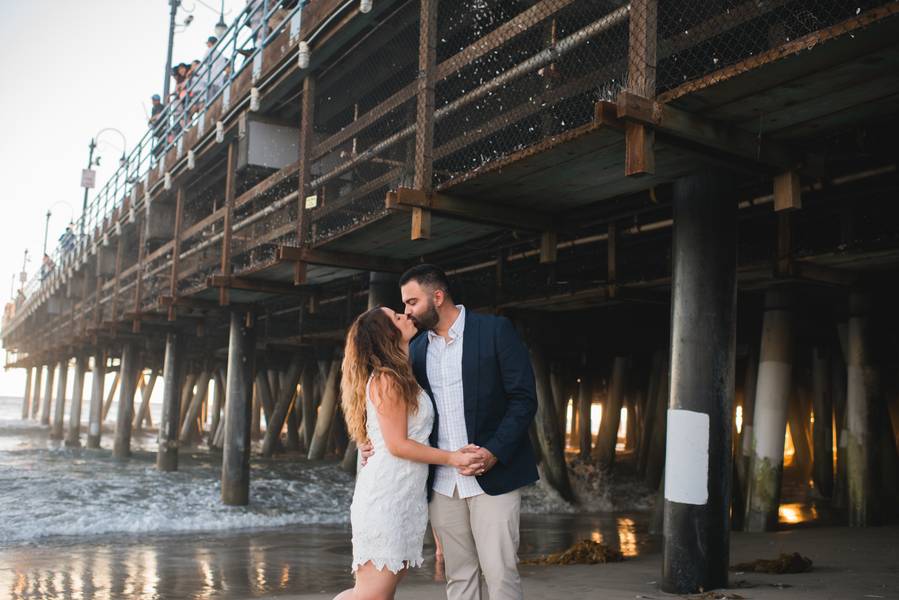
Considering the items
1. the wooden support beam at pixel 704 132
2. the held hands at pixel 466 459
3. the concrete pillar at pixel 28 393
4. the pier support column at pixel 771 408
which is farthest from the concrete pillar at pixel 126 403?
the concrete pillar at pixel 28 393

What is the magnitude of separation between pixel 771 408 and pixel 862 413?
963 millimetres

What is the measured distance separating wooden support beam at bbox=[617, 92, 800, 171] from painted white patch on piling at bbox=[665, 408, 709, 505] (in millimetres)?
1705

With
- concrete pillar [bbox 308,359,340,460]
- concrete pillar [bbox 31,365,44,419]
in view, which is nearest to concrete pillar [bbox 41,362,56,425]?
concrete pillar [bbox 31,365,44,419]

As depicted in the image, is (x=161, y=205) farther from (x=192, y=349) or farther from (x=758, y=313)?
(x=758, y=313)

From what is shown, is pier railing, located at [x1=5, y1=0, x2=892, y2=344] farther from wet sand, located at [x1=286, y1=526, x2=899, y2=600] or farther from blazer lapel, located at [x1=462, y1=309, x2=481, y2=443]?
wet sand, located at [x1=286, y1=526, x2=899, y2=600]

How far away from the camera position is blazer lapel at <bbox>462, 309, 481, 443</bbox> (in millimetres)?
3605

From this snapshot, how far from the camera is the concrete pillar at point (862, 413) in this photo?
9.78 metres

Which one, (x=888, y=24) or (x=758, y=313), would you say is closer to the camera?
(x=888, y=24)

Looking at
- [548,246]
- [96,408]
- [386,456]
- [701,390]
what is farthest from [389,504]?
[96,408]

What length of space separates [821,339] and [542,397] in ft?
14.6

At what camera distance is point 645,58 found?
5.29 metres

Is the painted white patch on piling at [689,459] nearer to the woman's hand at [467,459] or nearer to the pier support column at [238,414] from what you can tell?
the woman's hand at [467,459]

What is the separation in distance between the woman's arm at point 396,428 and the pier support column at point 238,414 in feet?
34.4

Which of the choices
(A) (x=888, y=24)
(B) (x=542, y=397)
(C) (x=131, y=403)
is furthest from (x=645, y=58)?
(C) (x=131, y=403)
